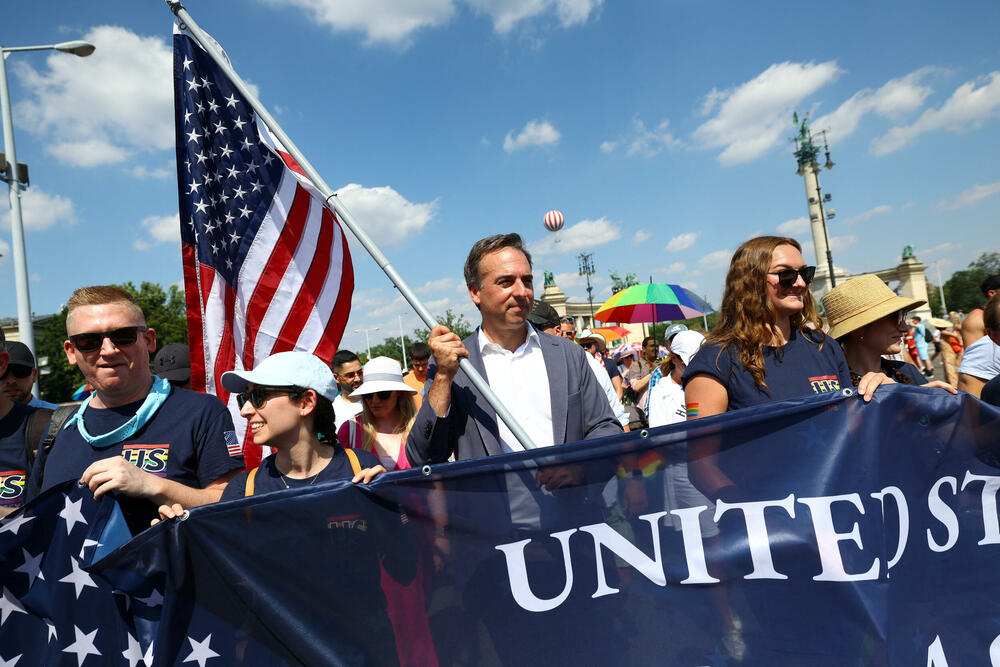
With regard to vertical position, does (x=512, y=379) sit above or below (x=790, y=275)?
below

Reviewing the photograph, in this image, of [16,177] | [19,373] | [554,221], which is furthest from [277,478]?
[554,221]

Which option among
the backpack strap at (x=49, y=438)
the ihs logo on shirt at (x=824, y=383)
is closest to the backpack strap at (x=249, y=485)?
the backpack strap at (x=49, y=438)

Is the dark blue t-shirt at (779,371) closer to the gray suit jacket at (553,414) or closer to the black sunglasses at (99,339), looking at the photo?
the gray suit jacket at (553,414)

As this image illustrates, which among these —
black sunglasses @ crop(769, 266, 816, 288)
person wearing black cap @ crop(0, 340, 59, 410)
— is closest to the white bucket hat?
black sunglasses @ crop(769, 266, 816, 288)

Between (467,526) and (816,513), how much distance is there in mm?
1148

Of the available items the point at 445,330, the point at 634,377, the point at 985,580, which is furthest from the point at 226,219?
the point at 634,377

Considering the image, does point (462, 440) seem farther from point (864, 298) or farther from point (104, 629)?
point (864, 298)

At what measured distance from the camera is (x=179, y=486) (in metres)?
2.25

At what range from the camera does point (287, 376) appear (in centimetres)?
258

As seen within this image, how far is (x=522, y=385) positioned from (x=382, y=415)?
1477 mm

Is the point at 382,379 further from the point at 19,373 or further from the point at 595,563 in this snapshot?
the point at 19,373

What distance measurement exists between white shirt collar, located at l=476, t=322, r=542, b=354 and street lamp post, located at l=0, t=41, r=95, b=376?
8885 mm

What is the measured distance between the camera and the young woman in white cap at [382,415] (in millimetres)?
3834

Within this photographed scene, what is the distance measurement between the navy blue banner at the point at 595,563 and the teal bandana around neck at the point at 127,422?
550 mm
